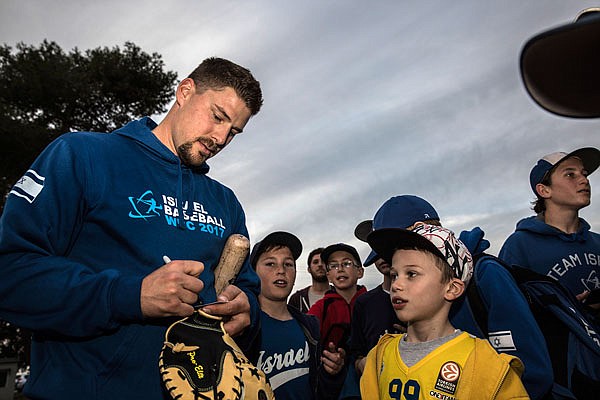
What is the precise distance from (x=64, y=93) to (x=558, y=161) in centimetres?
1954

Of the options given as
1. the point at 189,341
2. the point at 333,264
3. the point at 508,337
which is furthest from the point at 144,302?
the point at 333,264

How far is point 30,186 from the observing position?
A: 69.5 inches

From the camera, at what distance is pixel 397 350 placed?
2695 millimetres

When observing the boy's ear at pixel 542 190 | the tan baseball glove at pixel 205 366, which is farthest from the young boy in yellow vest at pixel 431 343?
the boy's ear at pixel 542 190

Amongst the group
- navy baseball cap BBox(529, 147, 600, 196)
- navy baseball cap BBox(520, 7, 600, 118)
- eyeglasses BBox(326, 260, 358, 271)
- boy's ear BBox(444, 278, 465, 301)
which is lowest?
boy's ear BBox(444, 278, 465, 301)

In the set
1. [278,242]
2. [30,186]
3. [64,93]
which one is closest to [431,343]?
[30,186]

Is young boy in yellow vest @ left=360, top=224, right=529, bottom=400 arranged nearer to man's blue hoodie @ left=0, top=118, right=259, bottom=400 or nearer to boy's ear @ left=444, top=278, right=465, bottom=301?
boy's ear @ left=444, top=278, right=465, bottom=301

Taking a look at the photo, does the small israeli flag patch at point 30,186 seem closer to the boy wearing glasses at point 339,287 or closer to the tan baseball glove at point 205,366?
the tan baseball glove at point 205,366

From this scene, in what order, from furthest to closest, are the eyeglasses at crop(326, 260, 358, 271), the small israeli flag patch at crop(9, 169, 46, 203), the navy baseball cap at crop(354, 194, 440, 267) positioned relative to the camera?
1. the eyeglasses at crop(326, 260, 358, 271)
2. the navy baseball cap at crop(354, 194, 440, 267)
3. the small israeli flag patch at crop(9, 169, 46, 203)

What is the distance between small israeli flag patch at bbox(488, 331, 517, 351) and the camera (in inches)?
99.2

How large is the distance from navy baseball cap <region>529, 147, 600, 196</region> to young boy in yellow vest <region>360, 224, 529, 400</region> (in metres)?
2.25

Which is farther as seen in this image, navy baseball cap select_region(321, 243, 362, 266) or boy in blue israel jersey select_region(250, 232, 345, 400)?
navy baseball cap select_region(321, 243, 362, 266)

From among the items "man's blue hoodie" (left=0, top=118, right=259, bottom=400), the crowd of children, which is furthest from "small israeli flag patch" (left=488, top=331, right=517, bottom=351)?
"man's blue hoodie" (left=0, top=118, right=259, bottom=400)

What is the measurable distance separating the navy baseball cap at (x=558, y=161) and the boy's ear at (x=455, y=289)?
245 cm
